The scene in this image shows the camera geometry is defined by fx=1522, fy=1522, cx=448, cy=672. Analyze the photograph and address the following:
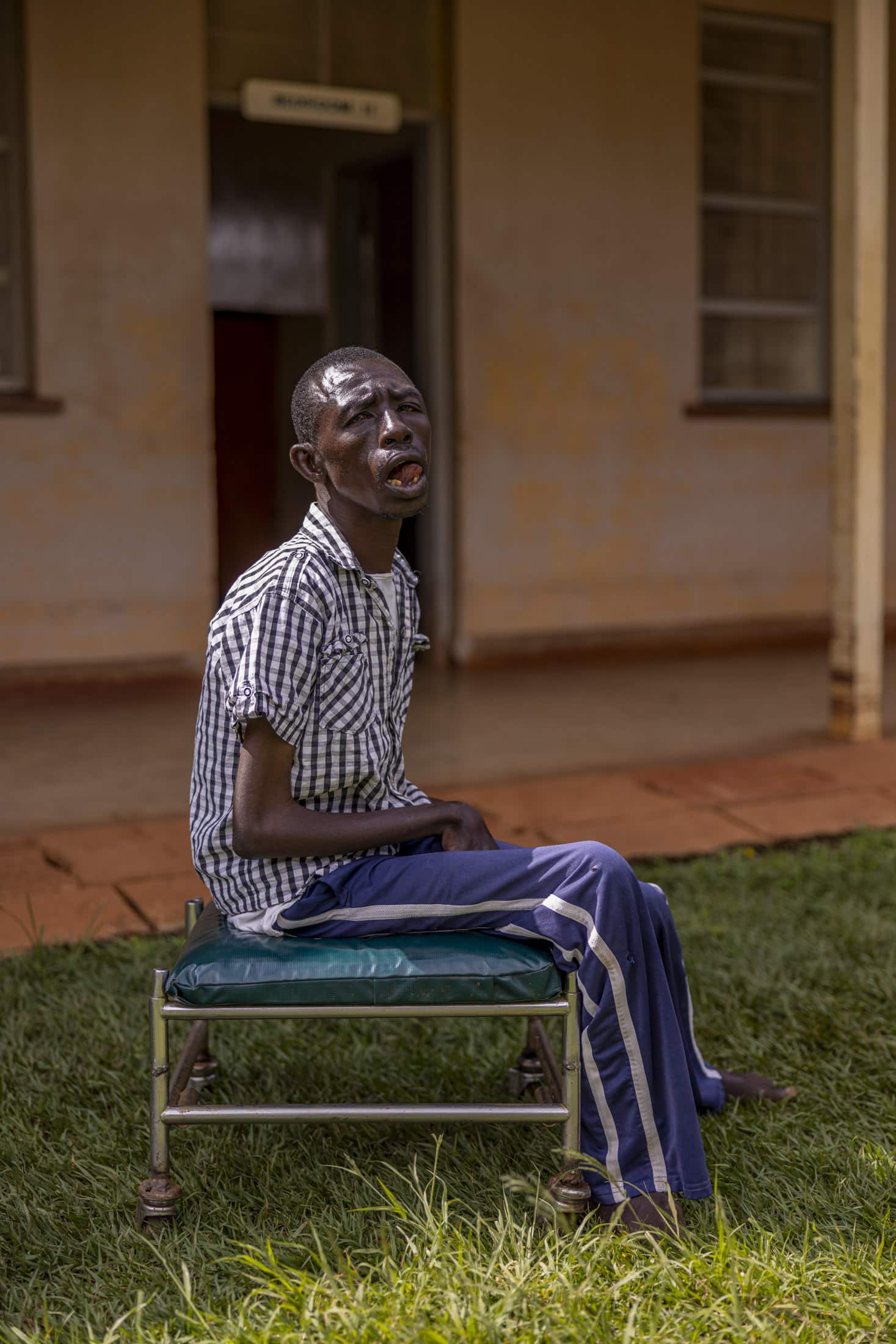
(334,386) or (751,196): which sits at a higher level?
(751,196)

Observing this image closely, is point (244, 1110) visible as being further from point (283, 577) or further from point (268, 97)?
point (268, 97)

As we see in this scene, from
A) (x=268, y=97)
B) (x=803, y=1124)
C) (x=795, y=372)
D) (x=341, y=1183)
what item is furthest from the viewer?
(x=795, y=372)

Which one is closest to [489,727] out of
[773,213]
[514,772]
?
[514,772]

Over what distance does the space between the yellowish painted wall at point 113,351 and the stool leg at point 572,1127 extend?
5088 mm

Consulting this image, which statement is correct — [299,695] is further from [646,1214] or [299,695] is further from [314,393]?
[646,1214]

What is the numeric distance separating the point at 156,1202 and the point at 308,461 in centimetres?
120

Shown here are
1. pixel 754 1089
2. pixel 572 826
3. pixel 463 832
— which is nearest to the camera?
pixel 463 832

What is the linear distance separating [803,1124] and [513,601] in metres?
5.38

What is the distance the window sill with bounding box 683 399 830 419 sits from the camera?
833cm

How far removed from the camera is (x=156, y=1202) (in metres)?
2.36

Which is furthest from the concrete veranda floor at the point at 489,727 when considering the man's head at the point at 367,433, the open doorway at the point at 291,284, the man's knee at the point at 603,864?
the man's knee at the point at 603,864

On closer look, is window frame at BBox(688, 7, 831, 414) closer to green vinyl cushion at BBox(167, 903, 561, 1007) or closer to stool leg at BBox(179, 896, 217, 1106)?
stool leg at BBox(179, 896, 217, 1106)

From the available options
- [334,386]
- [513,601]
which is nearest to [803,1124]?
[334,386]

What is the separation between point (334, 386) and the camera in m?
2.45
